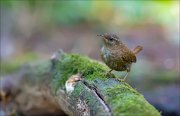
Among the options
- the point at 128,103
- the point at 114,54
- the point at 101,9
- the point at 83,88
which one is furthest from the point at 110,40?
the point at 101,9

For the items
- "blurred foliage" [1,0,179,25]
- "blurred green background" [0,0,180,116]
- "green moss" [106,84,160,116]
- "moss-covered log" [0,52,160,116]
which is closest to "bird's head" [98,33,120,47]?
"moss-covered log" [0,52,160,116]

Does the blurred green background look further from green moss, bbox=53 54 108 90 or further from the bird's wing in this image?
the bird's wing

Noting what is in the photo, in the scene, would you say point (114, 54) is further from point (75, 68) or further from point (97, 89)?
point (75, 68)

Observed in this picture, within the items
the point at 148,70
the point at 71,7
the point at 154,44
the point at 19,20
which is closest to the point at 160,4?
the point at 154,44

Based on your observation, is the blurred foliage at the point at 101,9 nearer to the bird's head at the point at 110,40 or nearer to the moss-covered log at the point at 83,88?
the moss-covered log at the point at 83,88

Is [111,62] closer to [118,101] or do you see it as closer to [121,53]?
[121,53]

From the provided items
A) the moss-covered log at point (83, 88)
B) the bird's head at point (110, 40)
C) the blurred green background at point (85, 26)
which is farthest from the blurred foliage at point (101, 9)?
the bird's head at point (110, 40)
